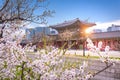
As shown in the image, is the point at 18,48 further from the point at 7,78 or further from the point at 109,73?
the point at 109,73

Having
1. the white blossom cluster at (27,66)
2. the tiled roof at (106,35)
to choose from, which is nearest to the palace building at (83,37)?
the tiled roof at (106,35)

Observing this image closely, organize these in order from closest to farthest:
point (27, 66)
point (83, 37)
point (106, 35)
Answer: point (27, 66), point (83, 37), point (106, 35)

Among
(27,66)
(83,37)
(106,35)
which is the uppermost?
(106,35)

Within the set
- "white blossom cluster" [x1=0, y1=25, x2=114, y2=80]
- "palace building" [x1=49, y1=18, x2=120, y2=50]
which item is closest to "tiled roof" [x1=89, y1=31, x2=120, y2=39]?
"palace building" [x1=49, y1=18, x2=120, y2=50]

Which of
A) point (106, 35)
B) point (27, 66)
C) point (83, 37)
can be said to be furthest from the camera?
point (106, 35)

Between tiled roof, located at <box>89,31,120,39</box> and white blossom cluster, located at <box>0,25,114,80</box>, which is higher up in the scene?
tiled roof, located at <box>89,31,120,39</box>

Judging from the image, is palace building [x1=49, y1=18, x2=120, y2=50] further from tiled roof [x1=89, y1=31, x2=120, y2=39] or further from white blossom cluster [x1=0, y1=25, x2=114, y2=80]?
white blossom cluster [x1=0, y1=25, x2=114, y2=80]

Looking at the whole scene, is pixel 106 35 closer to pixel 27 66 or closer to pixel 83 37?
pixel 83 37

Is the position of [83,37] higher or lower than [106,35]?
lower

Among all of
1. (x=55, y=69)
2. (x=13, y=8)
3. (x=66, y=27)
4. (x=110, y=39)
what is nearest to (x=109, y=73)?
(x=13, y=8)

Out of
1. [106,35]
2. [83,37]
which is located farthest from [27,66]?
[106,35]

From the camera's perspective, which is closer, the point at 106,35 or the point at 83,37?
the point at 83,37

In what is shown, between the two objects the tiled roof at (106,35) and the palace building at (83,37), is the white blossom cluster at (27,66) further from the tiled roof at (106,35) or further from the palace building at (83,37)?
the tiled roof at (106,35)

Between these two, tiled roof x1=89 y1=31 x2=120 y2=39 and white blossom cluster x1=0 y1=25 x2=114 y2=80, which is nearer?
white blossom cluster x1=0 y1=25 x2=114 y2=80
